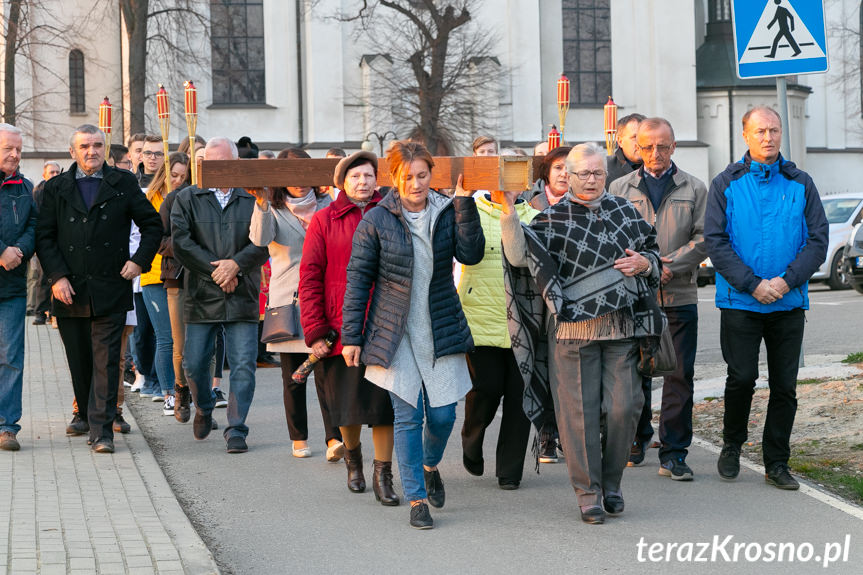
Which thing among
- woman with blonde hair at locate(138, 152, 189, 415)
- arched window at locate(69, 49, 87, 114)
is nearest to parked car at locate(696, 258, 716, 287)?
woman with blonde hair at locate(138, 152, 189, 415)

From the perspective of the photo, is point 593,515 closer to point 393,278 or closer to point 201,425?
point 393,278

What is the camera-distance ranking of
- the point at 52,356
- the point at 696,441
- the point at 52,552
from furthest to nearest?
the point at 52,356 < the point at 696,441 < the point at 52,552

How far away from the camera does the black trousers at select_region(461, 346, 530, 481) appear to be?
781cm

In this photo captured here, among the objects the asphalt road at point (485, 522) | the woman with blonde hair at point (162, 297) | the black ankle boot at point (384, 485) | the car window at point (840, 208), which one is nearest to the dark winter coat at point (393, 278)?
the black ankle boot at point (384, 485)

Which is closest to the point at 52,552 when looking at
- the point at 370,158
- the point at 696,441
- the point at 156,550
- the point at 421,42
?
the point at 156,550

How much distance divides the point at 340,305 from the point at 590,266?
59.2 inches

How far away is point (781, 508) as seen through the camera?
7031mm

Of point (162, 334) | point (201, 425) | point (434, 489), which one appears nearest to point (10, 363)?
point (201, 425)

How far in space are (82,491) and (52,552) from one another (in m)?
1.56

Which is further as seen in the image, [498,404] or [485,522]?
[498,404]

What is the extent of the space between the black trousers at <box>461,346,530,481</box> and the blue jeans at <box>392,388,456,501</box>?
2.18ft

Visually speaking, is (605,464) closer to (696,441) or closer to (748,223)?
(748,223)

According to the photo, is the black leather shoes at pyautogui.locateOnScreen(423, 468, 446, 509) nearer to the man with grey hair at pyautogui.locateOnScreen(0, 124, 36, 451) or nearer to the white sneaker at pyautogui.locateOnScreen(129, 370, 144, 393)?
the man with grey hair at pyautogui.locateOnScreen(0, 124, 36, 451)

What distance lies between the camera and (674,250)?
26.9 ft
